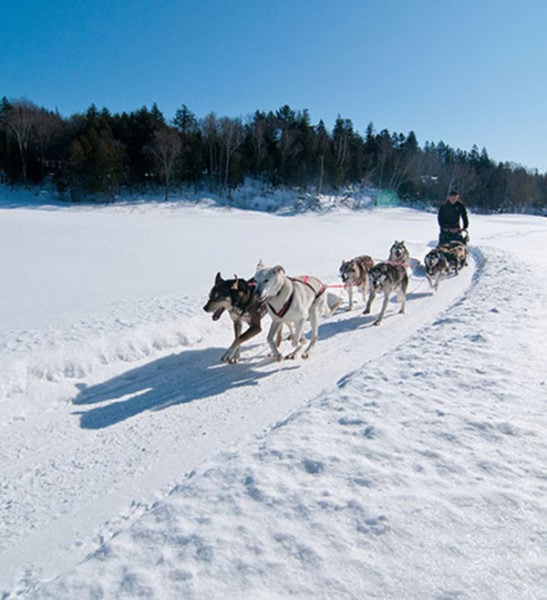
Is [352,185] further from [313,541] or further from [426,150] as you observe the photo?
[313,541]

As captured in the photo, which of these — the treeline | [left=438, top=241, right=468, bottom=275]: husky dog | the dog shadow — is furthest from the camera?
the treeline

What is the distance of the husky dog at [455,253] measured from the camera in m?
10.1

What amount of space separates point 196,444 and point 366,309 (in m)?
5.20

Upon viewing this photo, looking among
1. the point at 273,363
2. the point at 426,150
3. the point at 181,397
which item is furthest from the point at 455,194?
the point at 426,150

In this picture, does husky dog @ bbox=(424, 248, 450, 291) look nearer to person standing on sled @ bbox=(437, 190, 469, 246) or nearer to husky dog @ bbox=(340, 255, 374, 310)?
husky dog @ bbox=(340, 255, 374, 310)

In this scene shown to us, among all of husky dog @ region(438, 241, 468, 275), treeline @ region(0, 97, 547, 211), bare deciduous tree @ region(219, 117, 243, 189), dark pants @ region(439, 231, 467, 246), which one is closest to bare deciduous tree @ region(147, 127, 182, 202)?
treeline @ region(0, 97, 547, 211)

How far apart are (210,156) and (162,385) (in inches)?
1809

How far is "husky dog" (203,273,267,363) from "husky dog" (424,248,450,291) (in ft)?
19.9

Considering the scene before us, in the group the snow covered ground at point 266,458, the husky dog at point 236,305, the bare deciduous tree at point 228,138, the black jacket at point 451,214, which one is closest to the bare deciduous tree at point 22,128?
the bare deciduous tree at point 228,138

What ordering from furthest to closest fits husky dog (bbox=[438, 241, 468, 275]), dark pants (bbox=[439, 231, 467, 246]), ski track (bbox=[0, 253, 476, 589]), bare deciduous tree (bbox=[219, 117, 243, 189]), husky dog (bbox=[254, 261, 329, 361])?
bare deciduous tree (bbox=[219, 117, 243, 189])
dark pants (bbox=[439, 231, 467, 246])
husky dog (bbox=[438, 241, 468, 275])
husky dog (bbox=[254, 261, 329, 361])
ski track (bbox=[0, 253, 476, 589])

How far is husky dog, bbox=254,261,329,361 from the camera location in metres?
4.81

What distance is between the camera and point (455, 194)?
11086mm

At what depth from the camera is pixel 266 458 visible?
2730mm

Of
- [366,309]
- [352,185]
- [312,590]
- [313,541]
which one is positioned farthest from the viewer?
[352,185]
